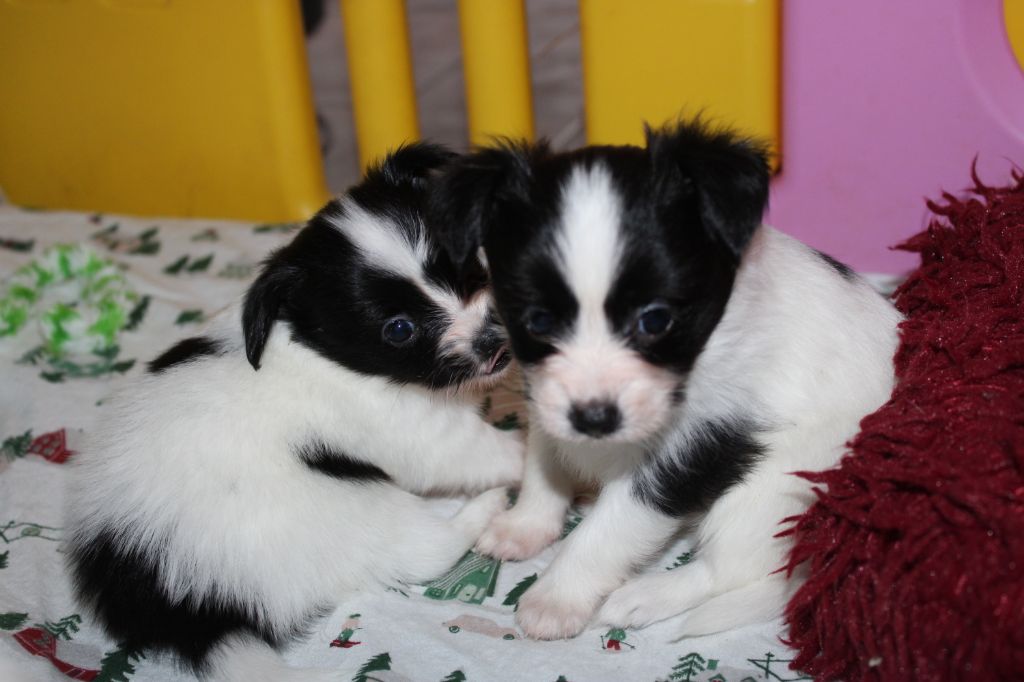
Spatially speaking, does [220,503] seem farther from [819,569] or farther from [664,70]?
[664,70]

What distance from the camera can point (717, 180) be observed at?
215 centimetres

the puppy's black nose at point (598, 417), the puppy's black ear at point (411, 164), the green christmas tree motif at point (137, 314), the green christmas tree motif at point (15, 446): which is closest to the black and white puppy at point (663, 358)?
the puppy's black nose at point (598, 417)

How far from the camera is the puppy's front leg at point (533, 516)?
2857 millimetres

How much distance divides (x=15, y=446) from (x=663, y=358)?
217 centimetres

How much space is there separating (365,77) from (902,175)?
2012 mm

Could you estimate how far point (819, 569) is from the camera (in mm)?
2307

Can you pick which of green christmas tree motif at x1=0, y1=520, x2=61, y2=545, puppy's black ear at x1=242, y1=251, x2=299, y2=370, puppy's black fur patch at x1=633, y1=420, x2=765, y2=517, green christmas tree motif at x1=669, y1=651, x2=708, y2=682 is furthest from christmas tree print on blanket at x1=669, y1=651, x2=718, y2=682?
green christmas tree motif at x1=0, y1=520, x2=61, y2=545

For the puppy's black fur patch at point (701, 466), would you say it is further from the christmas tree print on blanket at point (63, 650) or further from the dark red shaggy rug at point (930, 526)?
the christmas tree print on blanket at point (63, 650)

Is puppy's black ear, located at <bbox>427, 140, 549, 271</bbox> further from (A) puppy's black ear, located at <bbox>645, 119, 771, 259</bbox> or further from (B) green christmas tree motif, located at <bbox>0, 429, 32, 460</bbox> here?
(B) green christmas tree motif, located at <bbox>0, 429, 32, 460</bbox>

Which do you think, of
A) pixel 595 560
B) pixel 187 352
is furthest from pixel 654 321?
pixel 187 352

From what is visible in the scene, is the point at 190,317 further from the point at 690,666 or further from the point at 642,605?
the point at 690,666

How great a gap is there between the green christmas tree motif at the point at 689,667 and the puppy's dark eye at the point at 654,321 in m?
0.81

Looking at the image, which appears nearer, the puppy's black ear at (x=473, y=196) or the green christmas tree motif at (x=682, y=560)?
the puppy's black ear at (x=473, y=196)

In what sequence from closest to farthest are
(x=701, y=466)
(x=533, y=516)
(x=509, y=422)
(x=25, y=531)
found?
(x=701, y=466) → (x=533, y=516) → (x=25, y=531) → (x=509, y=422)
